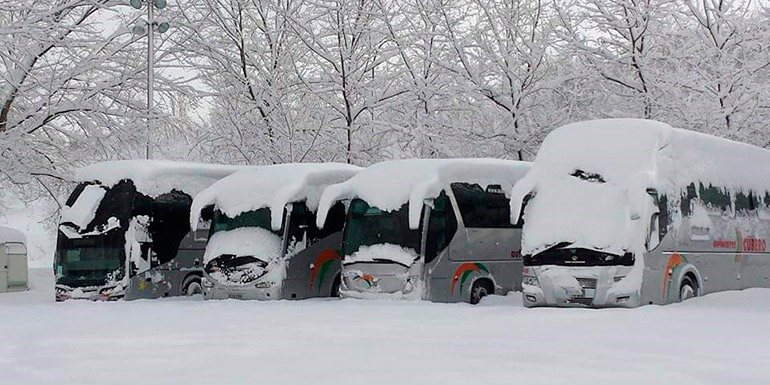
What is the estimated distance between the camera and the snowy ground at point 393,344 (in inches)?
343

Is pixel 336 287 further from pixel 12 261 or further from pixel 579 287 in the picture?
pixel 12 261

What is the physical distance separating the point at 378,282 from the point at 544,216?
3.14 m

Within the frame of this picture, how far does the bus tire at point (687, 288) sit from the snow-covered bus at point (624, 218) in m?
0.02

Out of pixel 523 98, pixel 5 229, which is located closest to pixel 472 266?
pixel 523 98

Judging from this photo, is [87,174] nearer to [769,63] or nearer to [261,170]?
[261,170]

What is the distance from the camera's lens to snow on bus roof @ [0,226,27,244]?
25.4 meters

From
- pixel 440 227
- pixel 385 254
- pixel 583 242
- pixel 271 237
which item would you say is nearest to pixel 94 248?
pixel 271 237

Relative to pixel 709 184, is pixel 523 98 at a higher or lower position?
higher

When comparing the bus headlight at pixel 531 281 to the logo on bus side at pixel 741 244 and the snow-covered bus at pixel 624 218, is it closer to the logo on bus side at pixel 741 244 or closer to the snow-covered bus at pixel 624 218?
the snow-covered bus at pixel 624 218

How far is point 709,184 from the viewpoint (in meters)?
17.6

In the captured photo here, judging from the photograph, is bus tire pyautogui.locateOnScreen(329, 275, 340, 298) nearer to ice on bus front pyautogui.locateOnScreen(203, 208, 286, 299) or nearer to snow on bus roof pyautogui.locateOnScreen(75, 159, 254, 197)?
ice on bus front pyautogui.locateOnScreen(203, 208, 286, 299)

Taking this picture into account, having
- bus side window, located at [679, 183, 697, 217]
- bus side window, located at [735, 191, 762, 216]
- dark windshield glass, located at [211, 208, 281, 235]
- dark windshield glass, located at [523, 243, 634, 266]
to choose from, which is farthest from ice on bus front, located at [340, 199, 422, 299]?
bus side window, located at [735, 191, 762, 216]

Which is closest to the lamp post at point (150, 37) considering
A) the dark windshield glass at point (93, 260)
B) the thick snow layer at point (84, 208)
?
the thick snow layer at point (84, 208)

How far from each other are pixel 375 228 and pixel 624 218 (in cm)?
445
